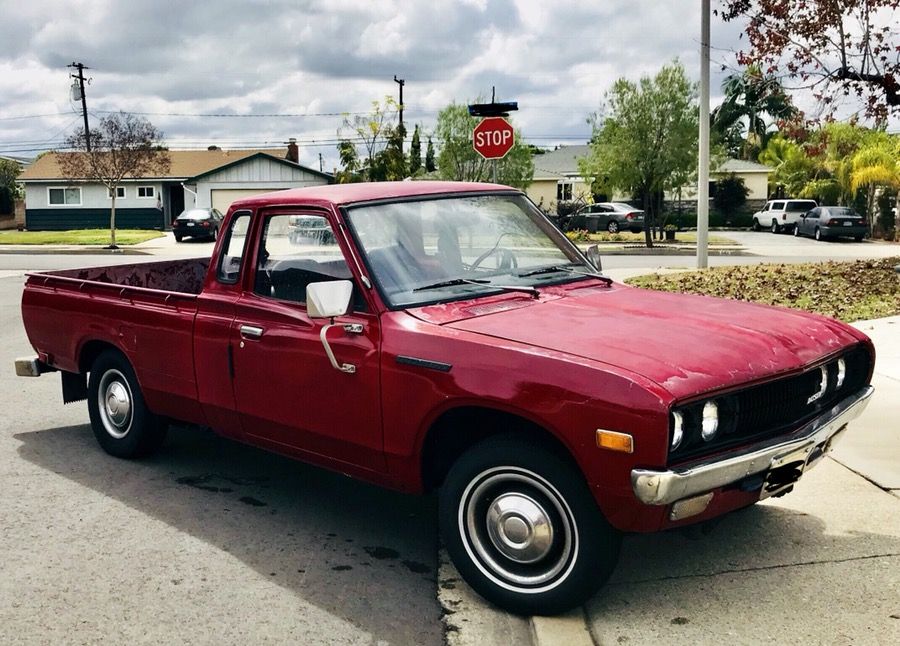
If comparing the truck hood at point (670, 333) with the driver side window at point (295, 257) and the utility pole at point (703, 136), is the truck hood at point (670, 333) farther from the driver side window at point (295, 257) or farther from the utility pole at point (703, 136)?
the utility pole at point (703, 136)

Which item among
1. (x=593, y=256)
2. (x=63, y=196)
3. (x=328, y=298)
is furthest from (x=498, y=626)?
(x=63, y=196)

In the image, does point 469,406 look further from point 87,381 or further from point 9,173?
point 9,173

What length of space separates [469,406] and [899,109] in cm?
1415

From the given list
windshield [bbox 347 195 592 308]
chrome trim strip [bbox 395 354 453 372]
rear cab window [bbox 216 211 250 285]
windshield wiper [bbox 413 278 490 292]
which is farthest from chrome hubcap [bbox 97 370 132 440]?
chrome trim strip [bbox 395 354 453 372]

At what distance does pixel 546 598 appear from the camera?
4.05m

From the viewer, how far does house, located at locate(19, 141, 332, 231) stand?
54000mm

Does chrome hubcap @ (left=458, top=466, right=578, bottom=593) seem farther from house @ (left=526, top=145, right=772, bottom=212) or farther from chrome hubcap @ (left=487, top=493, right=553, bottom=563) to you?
house @ (left=526, top=145, right=772, bottom=212)

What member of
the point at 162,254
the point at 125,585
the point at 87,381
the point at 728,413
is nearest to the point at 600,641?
the point at 728,413

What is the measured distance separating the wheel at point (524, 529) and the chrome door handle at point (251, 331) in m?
1.43

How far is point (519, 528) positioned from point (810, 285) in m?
12.0

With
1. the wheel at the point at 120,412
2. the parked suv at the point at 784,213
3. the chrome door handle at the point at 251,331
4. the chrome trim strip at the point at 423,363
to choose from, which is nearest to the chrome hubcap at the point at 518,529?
the chrome trim strip at the point at 423,363

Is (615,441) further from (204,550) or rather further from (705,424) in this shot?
(204,550)

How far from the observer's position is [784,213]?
155 ft

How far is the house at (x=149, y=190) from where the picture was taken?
54.0 metres
